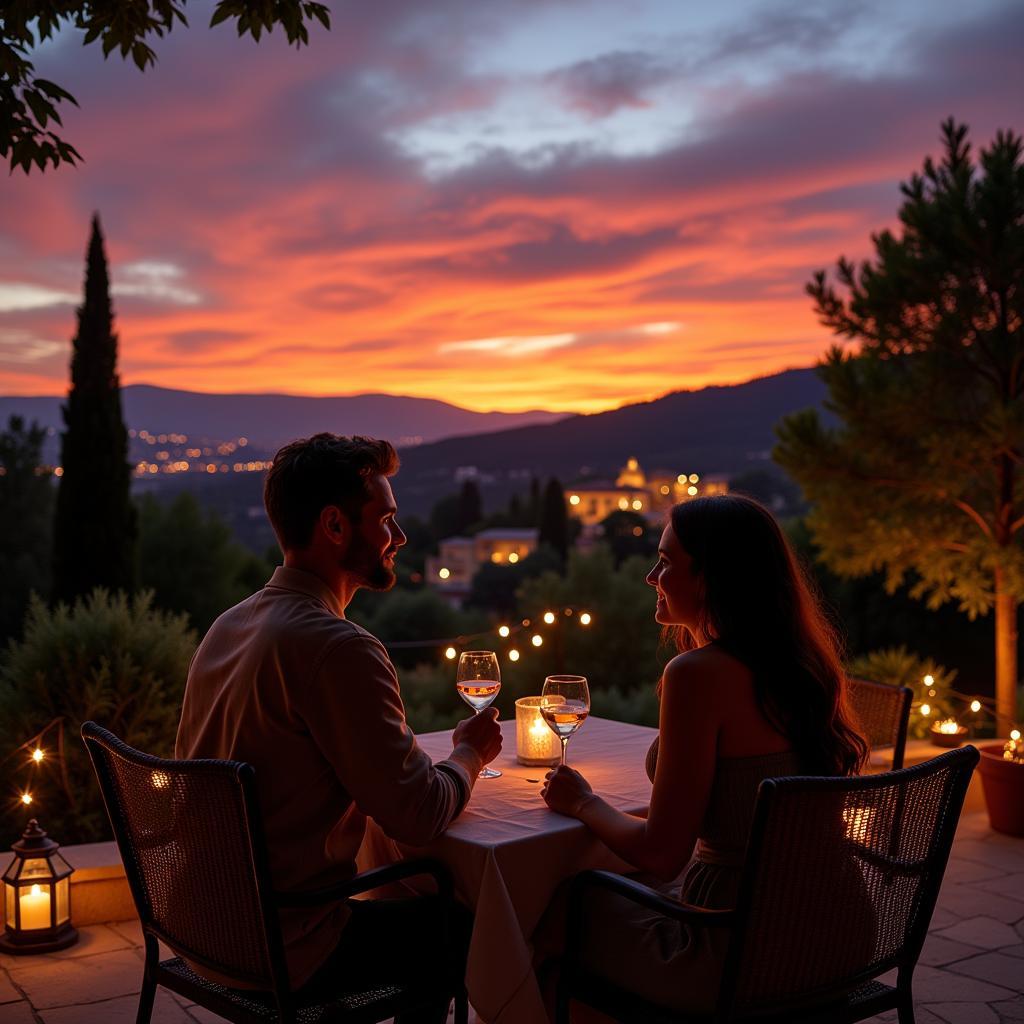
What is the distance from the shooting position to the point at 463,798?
6.86 feet

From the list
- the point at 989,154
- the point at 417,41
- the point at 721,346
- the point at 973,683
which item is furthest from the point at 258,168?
the point at 973,683

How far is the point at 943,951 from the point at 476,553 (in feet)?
112

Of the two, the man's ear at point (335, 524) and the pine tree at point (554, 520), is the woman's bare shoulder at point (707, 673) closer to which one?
the man's ear at point (335, 524)

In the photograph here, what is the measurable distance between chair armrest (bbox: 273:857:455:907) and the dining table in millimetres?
41

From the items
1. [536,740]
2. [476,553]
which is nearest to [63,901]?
[536,740]

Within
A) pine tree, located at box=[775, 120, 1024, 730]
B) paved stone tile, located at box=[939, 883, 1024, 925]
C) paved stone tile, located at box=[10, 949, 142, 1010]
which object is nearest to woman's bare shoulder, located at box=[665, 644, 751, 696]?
paved stone tile, located at box=[10, 949, 142, 1010]

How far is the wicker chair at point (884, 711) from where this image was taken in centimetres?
314

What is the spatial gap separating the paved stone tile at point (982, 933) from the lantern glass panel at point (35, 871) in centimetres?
302

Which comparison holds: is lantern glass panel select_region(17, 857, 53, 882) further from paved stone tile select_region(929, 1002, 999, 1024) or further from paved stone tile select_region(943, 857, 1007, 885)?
paved stone tile select_region(943, 857, 1007, 885)

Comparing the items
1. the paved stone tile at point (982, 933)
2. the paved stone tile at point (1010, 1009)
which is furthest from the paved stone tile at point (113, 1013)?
the paved stone tile at point (982, 933)

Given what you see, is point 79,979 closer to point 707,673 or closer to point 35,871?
point 35,871

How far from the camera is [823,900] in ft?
6.16

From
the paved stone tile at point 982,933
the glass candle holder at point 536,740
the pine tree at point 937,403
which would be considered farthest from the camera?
the pine tree at point 937,403

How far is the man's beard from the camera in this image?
84.6 inches
